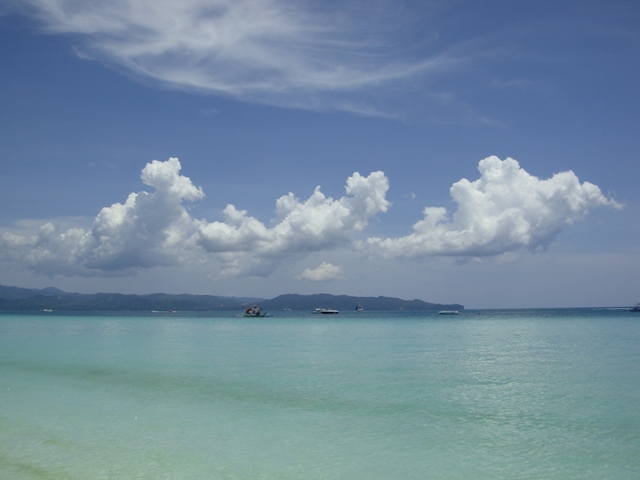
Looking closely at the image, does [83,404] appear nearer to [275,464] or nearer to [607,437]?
[275,464]

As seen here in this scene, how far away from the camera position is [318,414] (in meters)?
→ 16.4

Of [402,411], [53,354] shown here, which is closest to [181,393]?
[402,411]

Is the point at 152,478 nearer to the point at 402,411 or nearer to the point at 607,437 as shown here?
the point at 402,411

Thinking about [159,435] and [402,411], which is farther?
[402,411]

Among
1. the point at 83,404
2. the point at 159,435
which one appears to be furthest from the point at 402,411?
the point at 83,404

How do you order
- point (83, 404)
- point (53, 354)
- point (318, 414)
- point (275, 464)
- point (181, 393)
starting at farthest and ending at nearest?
point (53, 354) → point (181, 393) → point (83, 404) → point (318, 414) → point (275, 464)

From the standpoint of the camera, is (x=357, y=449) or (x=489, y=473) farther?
(x=357, y=449)

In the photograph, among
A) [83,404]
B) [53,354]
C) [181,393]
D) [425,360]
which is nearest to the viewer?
[83,404]

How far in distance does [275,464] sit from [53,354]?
3068 cm

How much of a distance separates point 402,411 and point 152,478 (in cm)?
843

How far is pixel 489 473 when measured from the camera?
10.9 metres

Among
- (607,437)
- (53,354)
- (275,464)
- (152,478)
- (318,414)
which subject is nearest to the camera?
(152,478)

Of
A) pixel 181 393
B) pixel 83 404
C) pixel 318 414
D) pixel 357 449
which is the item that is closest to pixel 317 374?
pixel 181 393

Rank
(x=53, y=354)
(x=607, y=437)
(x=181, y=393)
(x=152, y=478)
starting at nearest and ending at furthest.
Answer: (x=152, y=478) < (x=607, y=437) < (x=181, y=393) < (x=53, y=354)
